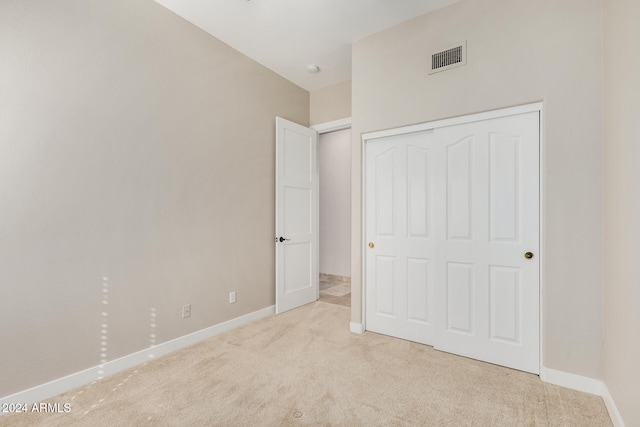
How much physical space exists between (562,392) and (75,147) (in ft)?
12.5

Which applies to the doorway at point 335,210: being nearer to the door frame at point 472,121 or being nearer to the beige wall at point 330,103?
the beige wall at point 330,103

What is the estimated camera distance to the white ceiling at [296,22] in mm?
2641

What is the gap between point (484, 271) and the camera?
2486mm

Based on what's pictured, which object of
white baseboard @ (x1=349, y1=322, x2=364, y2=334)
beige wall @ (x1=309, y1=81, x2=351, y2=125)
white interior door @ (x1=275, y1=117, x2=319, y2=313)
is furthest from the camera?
beige wall @ (x1=309, y1=81, x2=351, y2=125)

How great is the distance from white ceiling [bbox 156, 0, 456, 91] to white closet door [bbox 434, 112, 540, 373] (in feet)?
4.00

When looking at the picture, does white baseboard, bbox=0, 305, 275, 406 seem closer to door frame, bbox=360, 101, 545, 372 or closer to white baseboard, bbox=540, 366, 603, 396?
door frame, bbox=360, 101, 545, 372

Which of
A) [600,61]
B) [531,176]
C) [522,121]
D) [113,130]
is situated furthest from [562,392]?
[113,130]

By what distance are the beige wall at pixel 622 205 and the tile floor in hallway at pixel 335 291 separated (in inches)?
108

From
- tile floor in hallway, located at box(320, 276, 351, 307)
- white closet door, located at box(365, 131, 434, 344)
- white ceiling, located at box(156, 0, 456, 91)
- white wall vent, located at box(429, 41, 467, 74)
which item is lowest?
tile floor in hallway, located at box(320, 276, 351, 307)

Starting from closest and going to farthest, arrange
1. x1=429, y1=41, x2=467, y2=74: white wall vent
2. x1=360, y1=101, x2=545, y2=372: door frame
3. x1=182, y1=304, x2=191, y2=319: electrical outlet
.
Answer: x1=360, y1=101, x2=545, y2=372: door frame, x1=429, y1=41, x2=467, y2=74: white wall vent, x1=182, y1=304, x2=191, y2=319: electrical outlet

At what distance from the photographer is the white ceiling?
2.64 metres

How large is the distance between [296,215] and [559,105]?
2.90 meters

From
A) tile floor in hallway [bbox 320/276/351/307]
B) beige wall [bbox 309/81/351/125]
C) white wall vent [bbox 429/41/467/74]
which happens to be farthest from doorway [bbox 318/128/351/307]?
white wall vent [bbox 429/41/467/74]

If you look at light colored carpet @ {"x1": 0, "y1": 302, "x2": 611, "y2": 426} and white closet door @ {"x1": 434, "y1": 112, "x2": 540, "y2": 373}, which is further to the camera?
white closet door @ {"x1": 434, "y1": 112, "x2": 540, "y2": 373}
